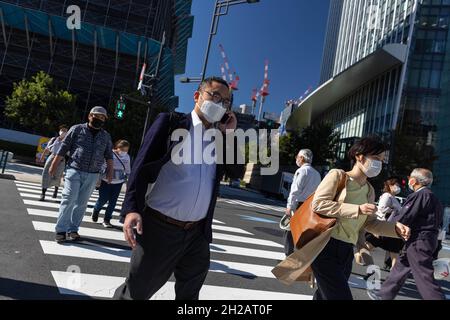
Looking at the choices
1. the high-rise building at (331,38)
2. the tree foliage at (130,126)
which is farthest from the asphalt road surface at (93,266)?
the high-rise building at (331,38)

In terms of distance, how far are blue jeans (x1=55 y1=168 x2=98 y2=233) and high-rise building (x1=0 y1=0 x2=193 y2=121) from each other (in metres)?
31.3

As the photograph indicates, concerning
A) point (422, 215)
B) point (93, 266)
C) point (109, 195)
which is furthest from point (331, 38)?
point (93, 266)

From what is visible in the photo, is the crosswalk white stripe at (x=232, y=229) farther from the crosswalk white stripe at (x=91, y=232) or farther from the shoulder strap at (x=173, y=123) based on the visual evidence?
the shoulder strap at (x=173, y=123)

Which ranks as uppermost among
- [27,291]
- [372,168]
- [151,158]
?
[372,168]

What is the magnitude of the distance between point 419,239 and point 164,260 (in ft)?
Answer: 10.7

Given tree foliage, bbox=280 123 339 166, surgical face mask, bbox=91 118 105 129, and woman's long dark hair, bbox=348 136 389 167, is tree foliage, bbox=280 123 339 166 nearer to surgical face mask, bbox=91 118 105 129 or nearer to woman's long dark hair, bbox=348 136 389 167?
surgical face mask, bbox=91 118 105 129

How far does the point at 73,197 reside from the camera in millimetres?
5504

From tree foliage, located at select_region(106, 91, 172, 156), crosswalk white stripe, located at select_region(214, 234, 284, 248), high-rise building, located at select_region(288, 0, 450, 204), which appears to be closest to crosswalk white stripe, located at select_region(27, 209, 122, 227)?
crosswalk white stripe, located at select_region(214, 234, 284, 248)

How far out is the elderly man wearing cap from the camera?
5.51 metres

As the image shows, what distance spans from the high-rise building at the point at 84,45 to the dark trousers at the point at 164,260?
34.7 meters

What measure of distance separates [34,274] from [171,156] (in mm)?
2494

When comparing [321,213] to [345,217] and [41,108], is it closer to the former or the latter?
[345,217]

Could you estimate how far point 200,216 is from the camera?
8.57ft
